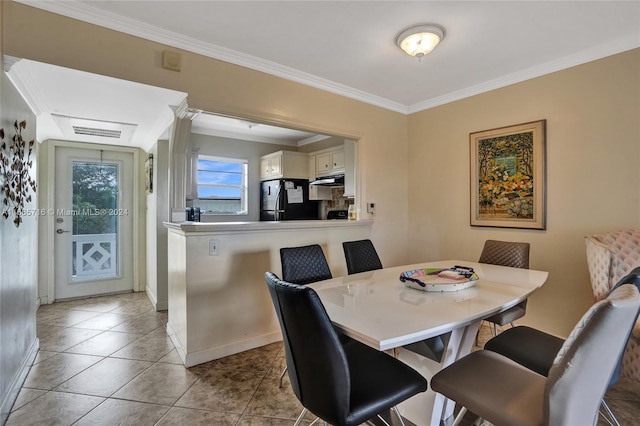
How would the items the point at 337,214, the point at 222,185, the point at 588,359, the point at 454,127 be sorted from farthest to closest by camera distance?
the point at 222,185, the point at 337,214, the point at 454,127, the point at 588,359

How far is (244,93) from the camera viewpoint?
274cm

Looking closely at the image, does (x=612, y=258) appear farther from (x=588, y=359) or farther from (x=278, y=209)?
(x=278, y=209)

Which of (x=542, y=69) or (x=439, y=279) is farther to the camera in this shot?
(x=542, y=69)

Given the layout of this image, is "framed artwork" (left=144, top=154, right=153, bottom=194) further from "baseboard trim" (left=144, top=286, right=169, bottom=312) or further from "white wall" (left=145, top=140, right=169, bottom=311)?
"baseboard trim" (left=144, top=286, right=169, bottom=312)

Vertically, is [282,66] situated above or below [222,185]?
above

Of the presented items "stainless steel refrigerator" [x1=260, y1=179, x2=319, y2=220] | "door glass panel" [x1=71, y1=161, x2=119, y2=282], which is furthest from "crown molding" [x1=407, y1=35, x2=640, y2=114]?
"door glass panel" [x1=71, y1=161, x2=119, y2=282]

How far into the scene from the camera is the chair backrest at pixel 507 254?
268 centimetres

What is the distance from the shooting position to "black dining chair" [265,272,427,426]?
3.78 feet

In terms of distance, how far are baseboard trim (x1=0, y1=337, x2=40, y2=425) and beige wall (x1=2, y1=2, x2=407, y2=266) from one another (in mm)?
2069

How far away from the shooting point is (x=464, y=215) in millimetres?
3516

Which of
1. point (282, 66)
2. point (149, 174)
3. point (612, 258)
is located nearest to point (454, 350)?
point (612, 258)

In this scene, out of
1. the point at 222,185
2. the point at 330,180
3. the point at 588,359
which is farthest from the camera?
the point at 222,185

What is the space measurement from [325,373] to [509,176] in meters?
2.86

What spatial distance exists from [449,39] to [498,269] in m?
1.82
